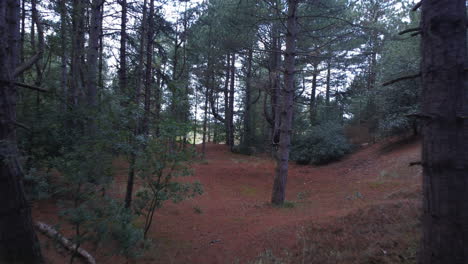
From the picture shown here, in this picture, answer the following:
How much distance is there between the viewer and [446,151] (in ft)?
6.47

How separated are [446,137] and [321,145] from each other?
15813 mm

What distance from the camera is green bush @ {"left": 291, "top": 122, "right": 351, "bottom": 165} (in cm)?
1667

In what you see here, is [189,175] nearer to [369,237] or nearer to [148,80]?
[148,80]

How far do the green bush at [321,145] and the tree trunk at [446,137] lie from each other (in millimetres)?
15122

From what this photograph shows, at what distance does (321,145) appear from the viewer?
17.2 m

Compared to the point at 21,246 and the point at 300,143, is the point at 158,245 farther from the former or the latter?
the point at 300,143

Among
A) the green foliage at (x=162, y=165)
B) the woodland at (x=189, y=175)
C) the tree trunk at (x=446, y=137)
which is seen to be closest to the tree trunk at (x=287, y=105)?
the woodland at (x=189, y=175)

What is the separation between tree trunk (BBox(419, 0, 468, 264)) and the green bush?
15122mm

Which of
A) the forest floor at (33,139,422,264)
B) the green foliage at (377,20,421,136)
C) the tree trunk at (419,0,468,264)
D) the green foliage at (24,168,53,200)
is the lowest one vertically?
the forest floor at (33,139,422,264)

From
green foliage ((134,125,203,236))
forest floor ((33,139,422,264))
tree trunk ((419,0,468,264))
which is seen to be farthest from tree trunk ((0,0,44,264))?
tree trunk ((419,0,468,264))

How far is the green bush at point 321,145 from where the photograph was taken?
→ 16.7 m

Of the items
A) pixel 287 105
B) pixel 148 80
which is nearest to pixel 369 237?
pixel 287 105

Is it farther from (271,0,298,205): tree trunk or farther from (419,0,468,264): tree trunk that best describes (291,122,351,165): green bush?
(419,0,468,264): tree trunk

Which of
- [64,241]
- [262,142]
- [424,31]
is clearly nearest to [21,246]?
A: [64,241]
